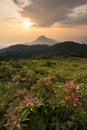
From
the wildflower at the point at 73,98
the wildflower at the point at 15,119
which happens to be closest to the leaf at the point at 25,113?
the wildflower at the point at 15,119

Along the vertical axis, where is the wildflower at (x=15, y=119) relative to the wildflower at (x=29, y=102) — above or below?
below

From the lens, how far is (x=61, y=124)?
4.21 meters

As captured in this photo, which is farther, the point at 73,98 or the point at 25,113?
the point at 73,98

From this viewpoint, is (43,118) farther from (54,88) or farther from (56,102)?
(54,88)

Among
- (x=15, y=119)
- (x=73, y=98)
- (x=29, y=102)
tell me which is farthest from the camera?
(x=73, y=98)

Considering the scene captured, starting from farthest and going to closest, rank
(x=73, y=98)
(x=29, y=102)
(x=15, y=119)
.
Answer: (x=73, y=98), (x=29, y=102), (x=15, y=119)

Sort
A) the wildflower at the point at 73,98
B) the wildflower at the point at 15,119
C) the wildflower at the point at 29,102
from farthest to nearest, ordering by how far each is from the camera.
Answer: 1. the wildflower at the point at 73,98
2. the wildflower at the point at 29,102
3. the wildflower at the point at 15,119

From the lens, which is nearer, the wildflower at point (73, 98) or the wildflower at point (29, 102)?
the wildflower at point (29, 102)

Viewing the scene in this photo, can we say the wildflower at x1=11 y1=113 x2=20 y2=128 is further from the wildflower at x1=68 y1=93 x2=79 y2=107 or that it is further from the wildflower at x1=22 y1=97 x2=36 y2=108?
the wildflower at x1=68 y1=93 x2=79 y2=107

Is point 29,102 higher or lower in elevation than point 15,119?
higher

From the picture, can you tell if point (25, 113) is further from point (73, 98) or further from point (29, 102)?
point (73, 98)

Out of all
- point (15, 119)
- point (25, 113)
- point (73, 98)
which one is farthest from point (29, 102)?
point (73, 98)

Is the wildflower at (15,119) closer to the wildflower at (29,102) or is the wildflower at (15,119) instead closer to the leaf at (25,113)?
the leaf at (25,113)

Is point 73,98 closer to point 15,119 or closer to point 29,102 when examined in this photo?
point 29,102
